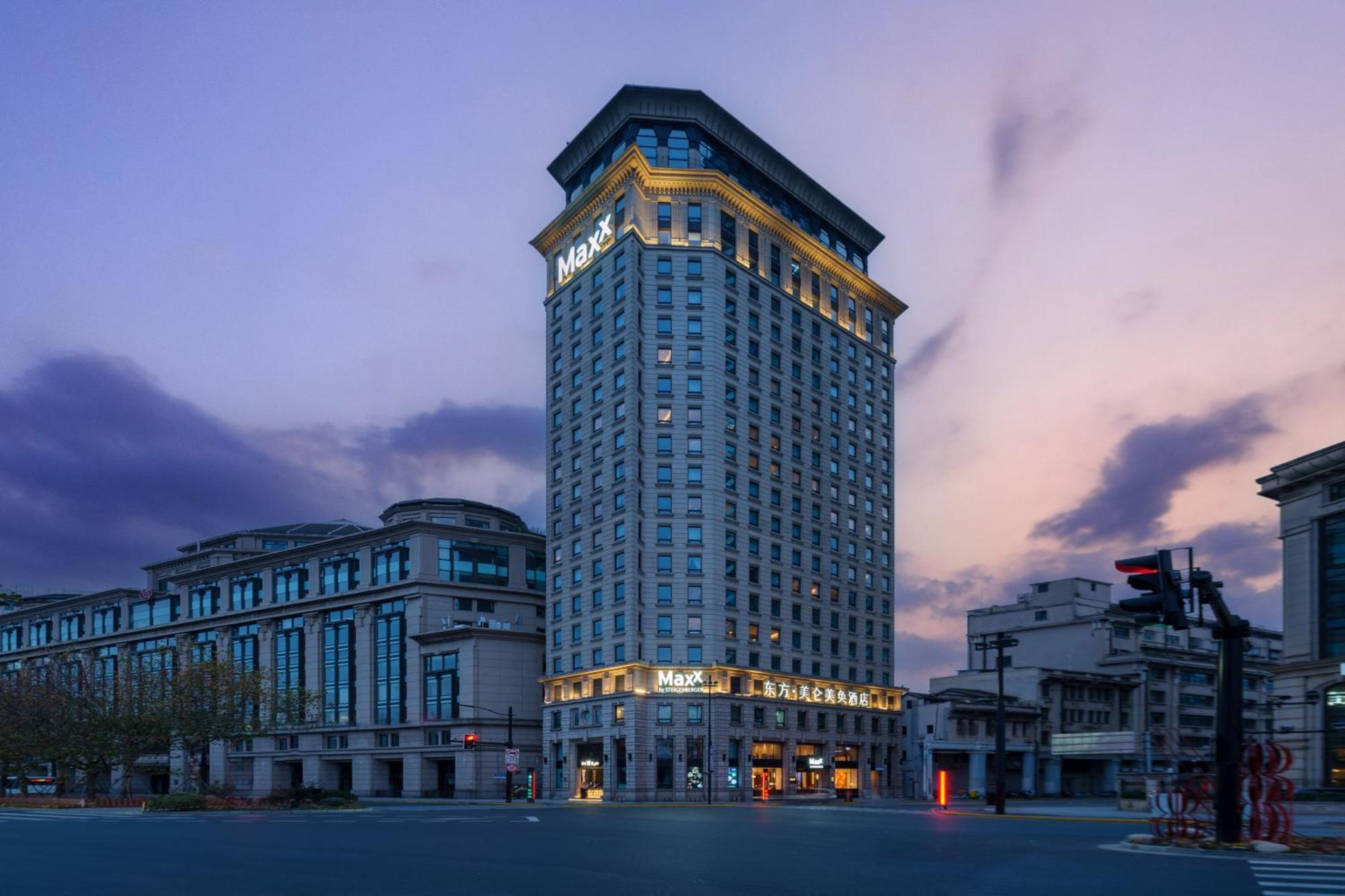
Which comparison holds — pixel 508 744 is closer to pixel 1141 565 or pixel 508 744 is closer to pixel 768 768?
pixel 768 768

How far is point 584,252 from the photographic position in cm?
10212

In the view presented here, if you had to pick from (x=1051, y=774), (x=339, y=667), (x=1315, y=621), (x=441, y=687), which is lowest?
(x=1051, y=774)

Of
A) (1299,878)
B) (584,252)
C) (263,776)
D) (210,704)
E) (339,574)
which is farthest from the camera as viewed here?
(263,776)

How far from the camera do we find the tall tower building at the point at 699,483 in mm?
90250

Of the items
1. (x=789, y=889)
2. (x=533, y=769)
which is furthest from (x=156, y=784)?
(x=789, y=889)

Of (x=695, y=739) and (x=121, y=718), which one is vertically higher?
(x=121, y=718)

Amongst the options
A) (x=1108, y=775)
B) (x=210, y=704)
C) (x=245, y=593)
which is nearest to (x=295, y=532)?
(x=245, y=593)

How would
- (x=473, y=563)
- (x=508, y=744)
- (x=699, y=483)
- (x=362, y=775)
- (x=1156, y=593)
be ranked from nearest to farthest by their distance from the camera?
(x=1156, y=593), (x=508, y=744), (x=699, y=483), (x=362, y=775), (x=473, y=563)

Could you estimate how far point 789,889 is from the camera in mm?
17547

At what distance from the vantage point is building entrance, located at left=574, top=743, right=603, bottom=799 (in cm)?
9200

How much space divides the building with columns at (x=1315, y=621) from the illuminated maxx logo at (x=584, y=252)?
56993 mm

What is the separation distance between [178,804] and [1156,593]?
58743 mm

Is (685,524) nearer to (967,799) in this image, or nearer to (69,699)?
(967,799)

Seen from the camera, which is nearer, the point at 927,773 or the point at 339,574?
the point at 927,773
